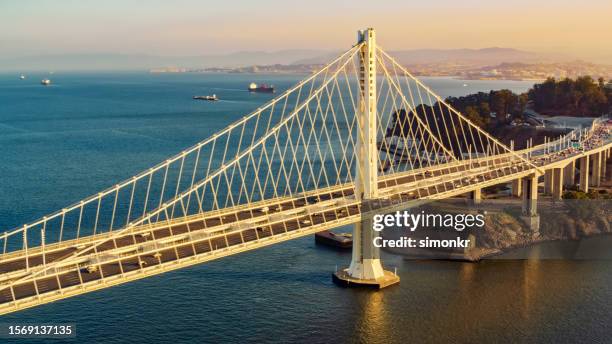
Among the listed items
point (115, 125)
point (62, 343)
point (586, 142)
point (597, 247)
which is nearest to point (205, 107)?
point (115, 125)

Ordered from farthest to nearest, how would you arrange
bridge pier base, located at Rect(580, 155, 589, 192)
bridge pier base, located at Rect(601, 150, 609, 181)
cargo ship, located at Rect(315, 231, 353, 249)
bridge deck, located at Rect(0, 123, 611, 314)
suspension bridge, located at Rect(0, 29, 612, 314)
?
bridge pier base, located at Rect(601, 150, 609, 181), bridge pier base, located at Rect(580, 155, 589, 192), cargo ship, located at Rect(315, 231, 353, 249), suspension bridge, located at Rect(0, 29, 612, 314), bridge deck, located at Rect(0, 123, 611, 314)

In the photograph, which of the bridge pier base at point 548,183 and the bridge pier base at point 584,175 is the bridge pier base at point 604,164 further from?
the bridge pier base at point 548,183

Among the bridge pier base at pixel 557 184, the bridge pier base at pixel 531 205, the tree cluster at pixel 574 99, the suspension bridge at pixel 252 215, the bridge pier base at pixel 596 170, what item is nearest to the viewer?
the suspension bridge at pixel 252 215

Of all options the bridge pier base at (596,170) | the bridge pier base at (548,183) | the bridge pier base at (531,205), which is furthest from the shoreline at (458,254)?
the bridge pier base at (596,170)

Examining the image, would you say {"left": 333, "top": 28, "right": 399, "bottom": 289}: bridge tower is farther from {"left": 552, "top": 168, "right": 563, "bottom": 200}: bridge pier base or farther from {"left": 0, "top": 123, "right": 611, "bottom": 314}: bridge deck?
{"left": 552, "top": 168, "right": 563, "bottom": 200}: bridge pier base

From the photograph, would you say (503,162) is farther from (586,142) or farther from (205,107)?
(205,107)

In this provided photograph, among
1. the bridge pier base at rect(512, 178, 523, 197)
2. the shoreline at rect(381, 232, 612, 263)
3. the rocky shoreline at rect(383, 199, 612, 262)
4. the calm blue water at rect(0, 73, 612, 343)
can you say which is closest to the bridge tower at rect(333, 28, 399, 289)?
the calm blue water at rect(0, 73, 612, 343)
